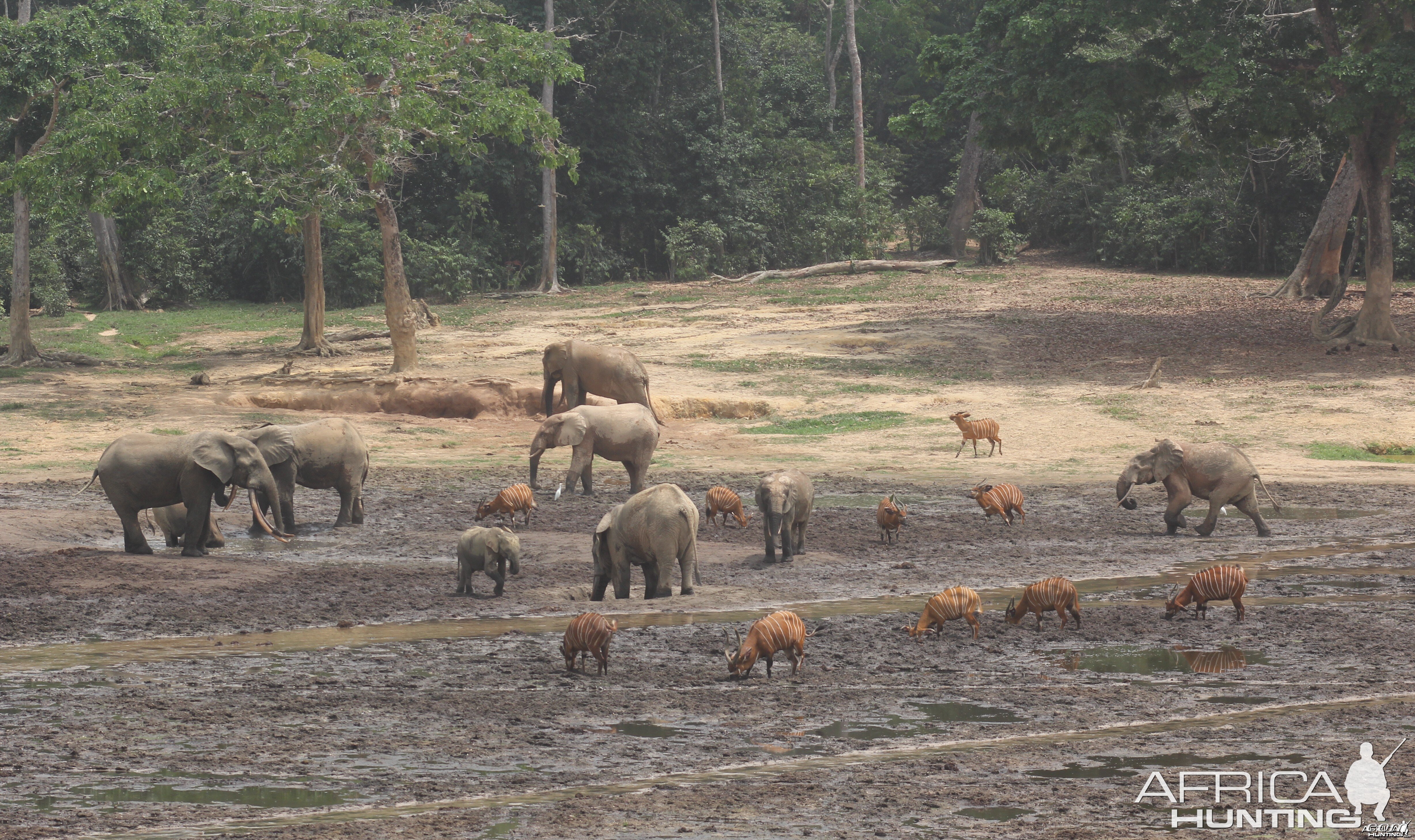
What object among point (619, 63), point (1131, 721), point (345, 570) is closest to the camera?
point (1131, 721)

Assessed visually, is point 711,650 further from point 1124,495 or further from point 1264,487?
point 1264,487

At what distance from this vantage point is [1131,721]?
7570 millimetres

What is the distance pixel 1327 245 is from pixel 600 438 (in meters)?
23.9

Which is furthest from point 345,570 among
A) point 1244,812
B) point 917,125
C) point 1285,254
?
point 1285,254

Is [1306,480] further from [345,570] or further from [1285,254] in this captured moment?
[1285,254]

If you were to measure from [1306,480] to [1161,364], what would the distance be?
8332mm

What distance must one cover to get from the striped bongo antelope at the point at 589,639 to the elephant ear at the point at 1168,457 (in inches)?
292

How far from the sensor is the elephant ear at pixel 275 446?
46.1ft

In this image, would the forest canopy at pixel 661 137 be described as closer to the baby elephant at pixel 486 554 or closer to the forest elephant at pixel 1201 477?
the forest elephant at pixel 1201 477

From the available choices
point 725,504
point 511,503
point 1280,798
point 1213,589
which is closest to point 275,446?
point 511,503

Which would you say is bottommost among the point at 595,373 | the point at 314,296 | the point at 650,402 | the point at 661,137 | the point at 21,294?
the point at 650,402

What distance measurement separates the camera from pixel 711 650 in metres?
9.49

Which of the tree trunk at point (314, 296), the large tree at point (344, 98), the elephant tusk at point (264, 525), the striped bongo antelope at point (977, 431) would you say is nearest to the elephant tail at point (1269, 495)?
the striped bongo antelope at point (977, 431)

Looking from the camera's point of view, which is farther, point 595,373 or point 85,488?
point 595,373
